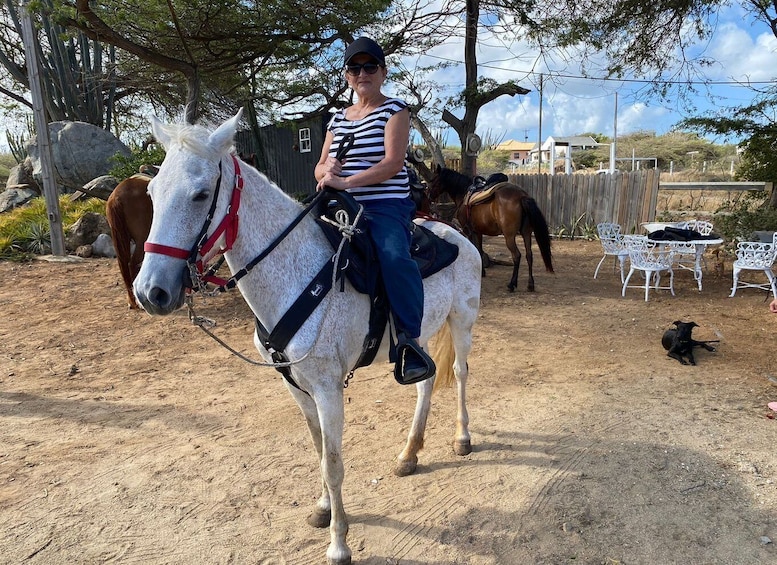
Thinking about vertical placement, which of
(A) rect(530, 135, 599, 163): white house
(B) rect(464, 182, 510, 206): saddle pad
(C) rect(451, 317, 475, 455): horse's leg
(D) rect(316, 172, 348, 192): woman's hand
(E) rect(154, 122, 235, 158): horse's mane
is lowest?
(C) rect(451, 317, 475, 455): horse's leg

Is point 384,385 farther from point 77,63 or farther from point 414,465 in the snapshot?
point 77,63

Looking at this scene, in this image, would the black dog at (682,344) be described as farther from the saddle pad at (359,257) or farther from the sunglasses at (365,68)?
the sunglasses at (365,68)

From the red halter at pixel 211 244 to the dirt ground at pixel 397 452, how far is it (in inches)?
64.3

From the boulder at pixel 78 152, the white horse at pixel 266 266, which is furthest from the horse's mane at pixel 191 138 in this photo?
the boulder at pixel 78 152

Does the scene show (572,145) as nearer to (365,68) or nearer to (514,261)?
(514,261)

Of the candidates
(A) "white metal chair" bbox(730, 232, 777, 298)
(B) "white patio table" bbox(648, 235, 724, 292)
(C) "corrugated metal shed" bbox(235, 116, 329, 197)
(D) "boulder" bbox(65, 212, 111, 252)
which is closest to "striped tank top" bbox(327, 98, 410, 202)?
(B) "white patio table" bbox(648, 235, 724, 292)

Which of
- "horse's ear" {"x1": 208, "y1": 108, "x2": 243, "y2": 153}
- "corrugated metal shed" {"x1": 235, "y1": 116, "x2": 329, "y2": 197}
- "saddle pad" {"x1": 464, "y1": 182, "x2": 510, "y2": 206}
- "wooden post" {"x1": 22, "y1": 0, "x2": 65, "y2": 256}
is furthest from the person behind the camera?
"corrugated metal shed" {"x1": 235, "y1": 116, "x2": 329, "y2": 197}

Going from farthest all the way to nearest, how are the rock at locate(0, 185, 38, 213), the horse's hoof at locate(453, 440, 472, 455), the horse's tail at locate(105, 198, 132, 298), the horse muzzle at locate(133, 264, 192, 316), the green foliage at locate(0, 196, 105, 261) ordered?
the rock at locate(0, 185, 38, 213)
the green foliage at locate(0, 196, 105, 261)
the horse's tail at locate(105, 198, 132, 298)
the horse's hoof at locate(453, 440, 472, 455)
the horse muzzle at locate(133, 264, 192, 316)

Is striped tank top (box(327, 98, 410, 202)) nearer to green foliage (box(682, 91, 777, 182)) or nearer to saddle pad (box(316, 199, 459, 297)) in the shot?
saddle pad (box(316, 199, 459, 297))

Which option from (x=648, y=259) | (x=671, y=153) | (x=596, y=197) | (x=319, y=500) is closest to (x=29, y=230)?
(x=319, y=500)

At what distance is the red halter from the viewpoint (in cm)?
163

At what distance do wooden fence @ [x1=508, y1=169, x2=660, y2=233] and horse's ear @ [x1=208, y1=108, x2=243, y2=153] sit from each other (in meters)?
13.4

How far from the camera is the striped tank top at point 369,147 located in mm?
2223

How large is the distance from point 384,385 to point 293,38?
6.77 meters
